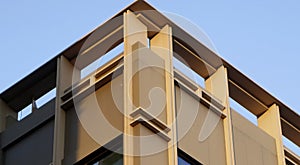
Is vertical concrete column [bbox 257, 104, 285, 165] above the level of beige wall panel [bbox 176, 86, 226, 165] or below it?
above

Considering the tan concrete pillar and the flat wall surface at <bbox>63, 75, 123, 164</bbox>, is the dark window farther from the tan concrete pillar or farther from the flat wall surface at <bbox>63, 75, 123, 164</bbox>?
the tan concrete pillar

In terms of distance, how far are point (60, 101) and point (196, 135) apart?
3073 mm

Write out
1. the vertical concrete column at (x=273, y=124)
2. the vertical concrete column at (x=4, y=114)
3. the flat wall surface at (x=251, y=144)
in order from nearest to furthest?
the flat wall surface at (x=251, y=144), the vertical concrete column at (x=4, y=114), the vertical concrete column at (x=273, y=124)

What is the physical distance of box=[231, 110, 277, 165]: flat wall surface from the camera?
2089cm

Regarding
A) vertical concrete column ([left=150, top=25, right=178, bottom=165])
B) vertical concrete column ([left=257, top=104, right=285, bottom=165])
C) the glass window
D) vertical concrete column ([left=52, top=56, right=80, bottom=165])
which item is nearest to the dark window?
the glass window

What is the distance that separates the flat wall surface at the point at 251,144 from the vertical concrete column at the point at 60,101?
12.8 ft

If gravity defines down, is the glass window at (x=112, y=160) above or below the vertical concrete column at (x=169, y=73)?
below

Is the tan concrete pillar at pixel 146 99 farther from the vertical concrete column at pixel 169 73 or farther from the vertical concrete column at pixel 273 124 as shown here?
the vertical concrete column at pixel 273 124

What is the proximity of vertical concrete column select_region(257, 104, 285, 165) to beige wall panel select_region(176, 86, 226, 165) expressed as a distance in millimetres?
2287

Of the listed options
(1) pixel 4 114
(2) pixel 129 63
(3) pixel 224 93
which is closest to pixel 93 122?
(2) pixel 129 63

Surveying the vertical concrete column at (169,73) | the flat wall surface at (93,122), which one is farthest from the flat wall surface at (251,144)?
the flat wall surface at (93,122)

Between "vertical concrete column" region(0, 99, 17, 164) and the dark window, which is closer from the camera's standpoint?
the dark window

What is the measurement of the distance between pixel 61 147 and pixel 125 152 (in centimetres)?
220

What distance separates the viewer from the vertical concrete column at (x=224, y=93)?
20.2 metres
